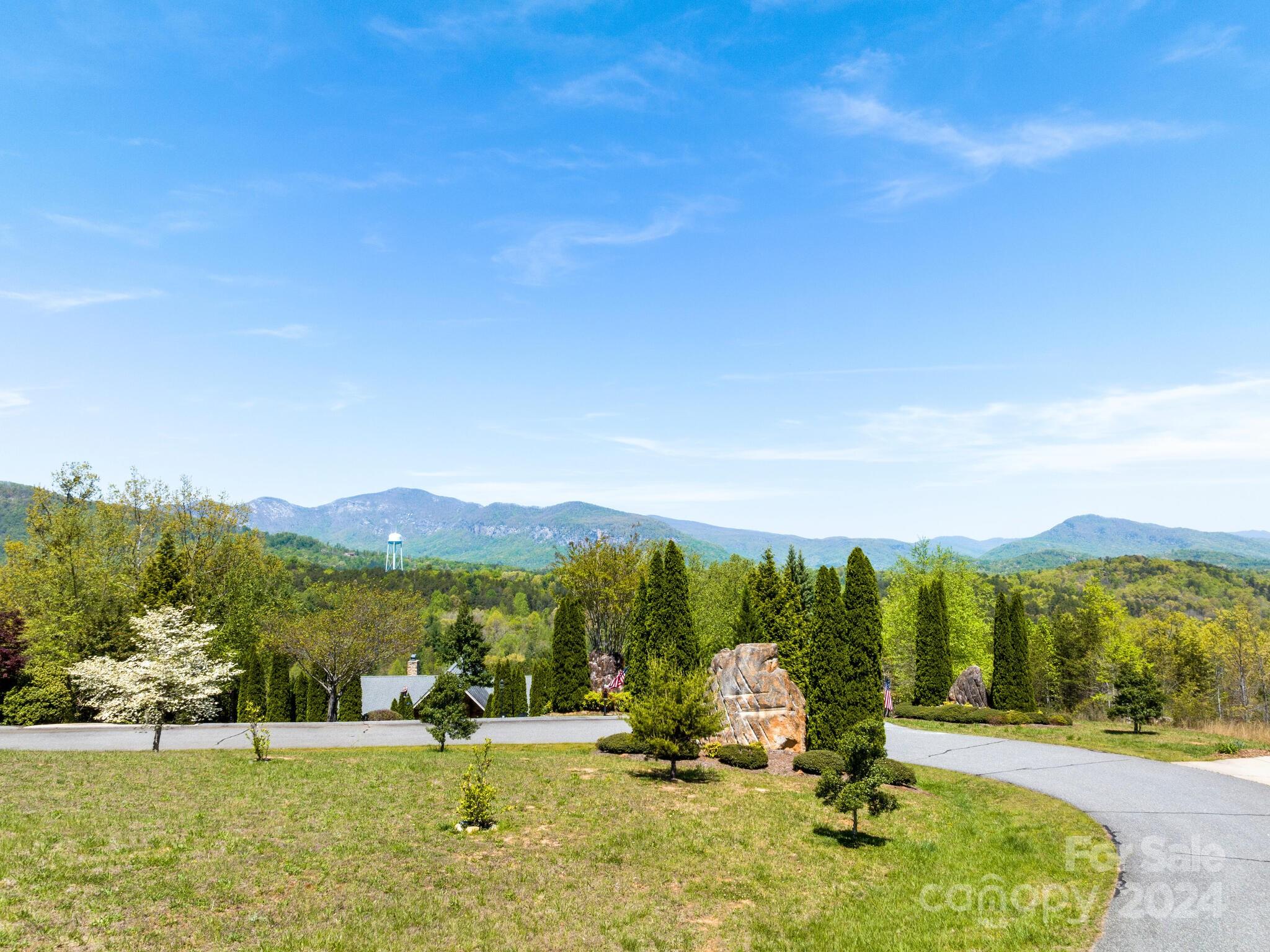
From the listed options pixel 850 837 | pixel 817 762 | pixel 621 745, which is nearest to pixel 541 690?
pixel 621 745

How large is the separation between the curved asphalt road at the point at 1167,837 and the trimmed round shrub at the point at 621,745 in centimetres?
969

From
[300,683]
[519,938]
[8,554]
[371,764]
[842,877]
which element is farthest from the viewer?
[8,554]

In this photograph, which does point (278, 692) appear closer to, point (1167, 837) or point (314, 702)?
point (314, 702)

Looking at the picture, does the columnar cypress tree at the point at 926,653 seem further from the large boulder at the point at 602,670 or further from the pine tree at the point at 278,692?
the pine tree at the point at 278,692

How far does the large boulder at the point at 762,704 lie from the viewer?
2488 centimetres

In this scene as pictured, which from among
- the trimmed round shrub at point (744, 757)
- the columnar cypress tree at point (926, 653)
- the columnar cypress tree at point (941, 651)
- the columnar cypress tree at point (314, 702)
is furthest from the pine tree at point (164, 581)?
the columnar cypress tree at point (941, 651)

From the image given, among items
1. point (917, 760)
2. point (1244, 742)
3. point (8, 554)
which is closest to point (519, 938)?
point (917, 760)

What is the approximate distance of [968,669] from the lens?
40281 millimetres

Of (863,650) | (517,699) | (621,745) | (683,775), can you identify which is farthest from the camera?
(517,699)

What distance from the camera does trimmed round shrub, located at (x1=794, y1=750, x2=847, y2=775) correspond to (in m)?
21.2

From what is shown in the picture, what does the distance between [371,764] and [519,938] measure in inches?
568

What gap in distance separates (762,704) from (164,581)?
35.3 metres

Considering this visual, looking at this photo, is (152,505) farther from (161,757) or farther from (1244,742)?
(1244,742)

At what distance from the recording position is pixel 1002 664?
131 feet
